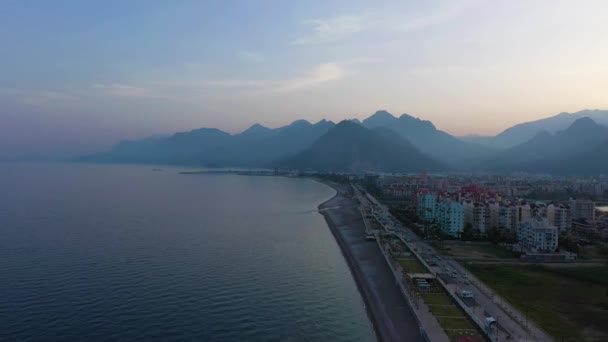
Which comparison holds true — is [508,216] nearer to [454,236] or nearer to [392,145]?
[454,236]

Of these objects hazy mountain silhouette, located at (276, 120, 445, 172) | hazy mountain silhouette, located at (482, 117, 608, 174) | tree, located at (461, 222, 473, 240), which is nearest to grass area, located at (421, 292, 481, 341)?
tree, located at (461, 222, 473, 240)

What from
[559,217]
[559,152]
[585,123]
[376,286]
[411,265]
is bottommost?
[376,286]

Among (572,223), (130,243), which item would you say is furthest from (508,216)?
(130,243)

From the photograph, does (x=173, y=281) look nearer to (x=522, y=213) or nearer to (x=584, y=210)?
(x=522, y=213)

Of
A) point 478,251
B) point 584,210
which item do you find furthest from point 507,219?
point 584,210

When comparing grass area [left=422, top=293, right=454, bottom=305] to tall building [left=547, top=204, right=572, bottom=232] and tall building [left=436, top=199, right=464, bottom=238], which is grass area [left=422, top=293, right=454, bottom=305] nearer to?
tall building [left=436, top=199, right=464, bottom=238]

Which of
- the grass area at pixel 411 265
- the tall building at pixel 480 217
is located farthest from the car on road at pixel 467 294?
the tall building at pixel 480 217

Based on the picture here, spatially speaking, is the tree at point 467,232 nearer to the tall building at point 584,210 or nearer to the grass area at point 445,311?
the tall building at point 584,210
